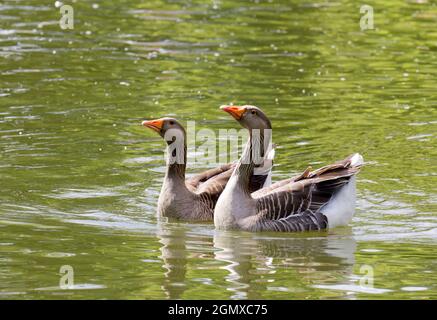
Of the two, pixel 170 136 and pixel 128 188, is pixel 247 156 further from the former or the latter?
pixel 128 188

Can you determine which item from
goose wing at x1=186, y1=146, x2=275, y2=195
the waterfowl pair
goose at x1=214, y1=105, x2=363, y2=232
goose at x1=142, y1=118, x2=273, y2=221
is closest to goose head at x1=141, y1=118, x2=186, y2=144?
goose at x1=142, y1=118, x2=273, y2=221

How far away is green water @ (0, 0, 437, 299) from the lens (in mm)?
13312

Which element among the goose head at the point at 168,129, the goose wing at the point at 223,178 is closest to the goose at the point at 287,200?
the goose wing at the point at 223,178

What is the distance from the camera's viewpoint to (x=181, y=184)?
16344mm

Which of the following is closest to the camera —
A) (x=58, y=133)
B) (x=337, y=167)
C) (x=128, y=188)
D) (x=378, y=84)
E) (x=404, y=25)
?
(x=337, y=167)

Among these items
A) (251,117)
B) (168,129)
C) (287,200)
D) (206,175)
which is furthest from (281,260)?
(206,175)

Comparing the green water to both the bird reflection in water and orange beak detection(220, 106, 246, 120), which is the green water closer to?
the bird reflection in water

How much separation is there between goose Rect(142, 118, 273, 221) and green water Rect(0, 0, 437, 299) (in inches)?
8.2

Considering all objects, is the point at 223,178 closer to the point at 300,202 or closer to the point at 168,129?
the point at 168,129

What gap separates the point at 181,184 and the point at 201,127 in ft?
14.4

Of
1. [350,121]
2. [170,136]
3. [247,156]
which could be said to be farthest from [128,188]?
[350,121]

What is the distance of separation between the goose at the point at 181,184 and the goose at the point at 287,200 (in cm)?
61

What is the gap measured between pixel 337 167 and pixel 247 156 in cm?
123

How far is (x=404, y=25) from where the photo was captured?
3022 cm
